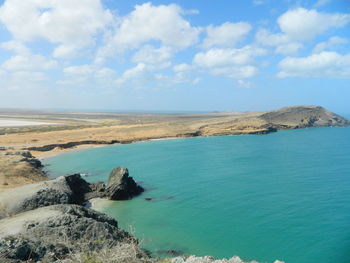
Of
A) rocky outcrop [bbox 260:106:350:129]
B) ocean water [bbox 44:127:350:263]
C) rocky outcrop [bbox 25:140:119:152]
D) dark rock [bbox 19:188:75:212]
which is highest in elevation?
rocky outcrop [bbox 260:106:350:129]

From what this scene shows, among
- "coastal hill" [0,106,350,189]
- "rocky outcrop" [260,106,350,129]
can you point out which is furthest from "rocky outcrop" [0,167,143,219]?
"rocky outcrop" [260,106,350,129]

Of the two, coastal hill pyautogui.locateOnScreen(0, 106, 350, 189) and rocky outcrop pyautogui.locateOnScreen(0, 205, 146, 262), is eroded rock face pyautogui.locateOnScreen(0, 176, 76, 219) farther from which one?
coastal hill pyautogui.locateOnScreen(0, 106, 350, 189)

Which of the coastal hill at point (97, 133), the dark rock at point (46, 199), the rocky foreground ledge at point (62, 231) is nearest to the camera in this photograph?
the rocky foreground ledge at point (62, 231)

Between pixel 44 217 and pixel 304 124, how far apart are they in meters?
124

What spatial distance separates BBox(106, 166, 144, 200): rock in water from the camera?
29500mm

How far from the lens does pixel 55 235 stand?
507 inches

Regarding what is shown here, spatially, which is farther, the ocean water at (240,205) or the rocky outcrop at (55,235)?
the ocean water at (240,205)

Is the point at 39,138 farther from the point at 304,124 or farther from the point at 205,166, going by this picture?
the point at 304,124

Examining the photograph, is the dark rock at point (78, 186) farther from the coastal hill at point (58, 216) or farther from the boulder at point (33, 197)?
the boulder at point (33, 197)

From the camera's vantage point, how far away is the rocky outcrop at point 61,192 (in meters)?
20.6

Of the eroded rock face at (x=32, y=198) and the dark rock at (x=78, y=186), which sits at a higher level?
the eroded rock face at (x=32, y=198)

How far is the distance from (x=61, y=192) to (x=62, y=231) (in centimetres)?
1068

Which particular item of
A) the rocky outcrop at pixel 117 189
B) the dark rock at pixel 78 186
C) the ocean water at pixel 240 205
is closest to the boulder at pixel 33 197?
the dark rock at pixel 78 186

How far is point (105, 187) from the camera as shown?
1235 inches
